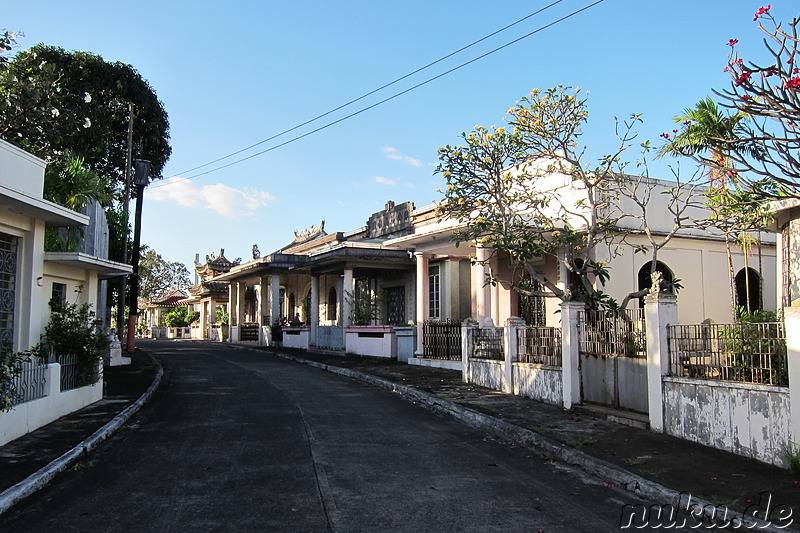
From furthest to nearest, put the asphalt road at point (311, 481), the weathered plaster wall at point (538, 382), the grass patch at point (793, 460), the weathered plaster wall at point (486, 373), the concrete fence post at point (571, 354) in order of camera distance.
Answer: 1. the weathered plaster wall at point (486, 373)
2. the weathered plaster wall at point (538, 382)
3. the concrete fence post at point (571, 354)
4. the grass patch at point (793, 460)
5. the asphalt road at point (311, 481)

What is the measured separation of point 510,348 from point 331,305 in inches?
735

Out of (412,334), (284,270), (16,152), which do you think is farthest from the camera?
(284,270)

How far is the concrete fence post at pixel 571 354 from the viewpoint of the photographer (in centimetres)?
1069

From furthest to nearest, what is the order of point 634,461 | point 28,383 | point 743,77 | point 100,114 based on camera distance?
point 100,114
point 28,383
point 634,461
point 743,77

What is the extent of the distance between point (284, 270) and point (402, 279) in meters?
7.17

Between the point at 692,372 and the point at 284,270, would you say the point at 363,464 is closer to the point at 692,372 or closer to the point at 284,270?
the point at 692,372

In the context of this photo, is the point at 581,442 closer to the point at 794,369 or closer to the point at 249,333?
the point at 794,369

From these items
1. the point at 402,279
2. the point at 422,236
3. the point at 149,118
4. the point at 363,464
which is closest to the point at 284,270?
the point at 402,279

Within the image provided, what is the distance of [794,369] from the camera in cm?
662

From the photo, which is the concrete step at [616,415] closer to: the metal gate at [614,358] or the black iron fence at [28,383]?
the metal gate at [614,358]

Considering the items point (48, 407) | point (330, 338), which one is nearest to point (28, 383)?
point (48, 407)

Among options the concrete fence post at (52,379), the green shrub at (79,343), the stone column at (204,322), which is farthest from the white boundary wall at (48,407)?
the stone column at (204,322)

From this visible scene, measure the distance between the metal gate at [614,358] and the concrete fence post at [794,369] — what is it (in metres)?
2.71

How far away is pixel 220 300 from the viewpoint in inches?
1785
